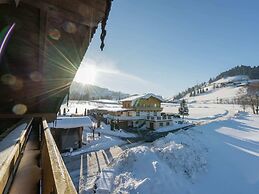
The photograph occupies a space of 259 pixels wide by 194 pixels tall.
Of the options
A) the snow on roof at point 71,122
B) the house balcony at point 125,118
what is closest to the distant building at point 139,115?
the house balcony at point 125,118

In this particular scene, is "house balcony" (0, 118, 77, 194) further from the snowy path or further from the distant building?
the distant building

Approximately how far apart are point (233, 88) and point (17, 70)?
172213 millimetres

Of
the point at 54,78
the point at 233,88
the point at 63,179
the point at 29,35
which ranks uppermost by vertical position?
the point at 233,88

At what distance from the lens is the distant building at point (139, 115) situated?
135 ft

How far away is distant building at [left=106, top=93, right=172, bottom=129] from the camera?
41062mm

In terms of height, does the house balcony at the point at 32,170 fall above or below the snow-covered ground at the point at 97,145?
above

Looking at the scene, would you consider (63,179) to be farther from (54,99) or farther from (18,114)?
(54,99)

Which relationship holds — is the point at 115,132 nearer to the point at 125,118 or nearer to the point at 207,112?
the point at 125,118

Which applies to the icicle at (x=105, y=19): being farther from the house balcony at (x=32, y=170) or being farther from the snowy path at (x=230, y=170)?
the snowy path at (x=230, y=170)

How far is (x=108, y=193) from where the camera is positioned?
13.1 meters

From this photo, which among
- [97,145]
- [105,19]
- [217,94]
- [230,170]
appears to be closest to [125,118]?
[97,145]

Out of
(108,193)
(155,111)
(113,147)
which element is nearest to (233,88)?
(155,111)

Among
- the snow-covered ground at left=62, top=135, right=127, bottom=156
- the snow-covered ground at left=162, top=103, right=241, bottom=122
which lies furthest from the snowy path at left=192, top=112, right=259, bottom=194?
the snow-covered ground at left=162, top=103, right=241, bottom=122

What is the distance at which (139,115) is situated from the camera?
1689 inches
